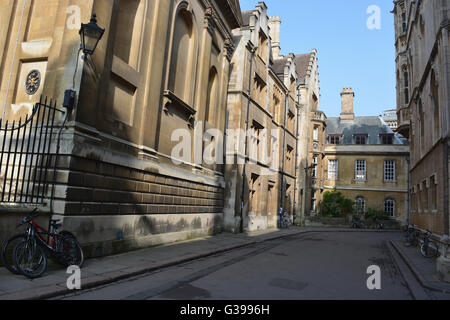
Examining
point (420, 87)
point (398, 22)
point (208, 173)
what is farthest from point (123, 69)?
point (398, 22)

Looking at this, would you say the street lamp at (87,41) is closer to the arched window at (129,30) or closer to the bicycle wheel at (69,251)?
the arched window at (129,30)

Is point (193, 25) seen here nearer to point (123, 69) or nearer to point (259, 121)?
point (123, 69)

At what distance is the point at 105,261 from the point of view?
8.48 m

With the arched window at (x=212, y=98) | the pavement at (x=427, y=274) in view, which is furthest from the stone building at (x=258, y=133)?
the pavement at (x=427, y=274)

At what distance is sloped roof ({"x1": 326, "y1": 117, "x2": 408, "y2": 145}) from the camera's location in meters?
44.0

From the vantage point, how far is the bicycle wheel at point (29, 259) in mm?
6160

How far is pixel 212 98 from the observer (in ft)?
59.7

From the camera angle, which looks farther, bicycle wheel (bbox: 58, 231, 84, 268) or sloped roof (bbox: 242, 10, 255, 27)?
sloped roof (bbox: 242, 10, 255, 27)

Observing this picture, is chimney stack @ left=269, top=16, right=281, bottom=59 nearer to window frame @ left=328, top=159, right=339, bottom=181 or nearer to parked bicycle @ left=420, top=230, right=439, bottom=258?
→ window frame @ left=328, top=159, right=339, bottom=181

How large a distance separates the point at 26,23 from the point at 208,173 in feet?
32.2

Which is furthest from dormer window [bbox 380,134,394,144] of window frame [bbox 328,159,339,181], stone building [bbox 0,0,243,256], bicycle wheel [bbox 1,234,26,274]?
bicycle wheel [bbox 1,234,26,274]

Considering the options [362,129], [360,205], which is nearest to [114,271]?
[360,205]

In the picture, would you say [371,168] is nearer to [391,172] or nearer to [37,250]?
[391,172]

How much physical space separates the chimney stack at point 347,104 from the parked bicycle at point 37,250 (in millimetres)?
46978
